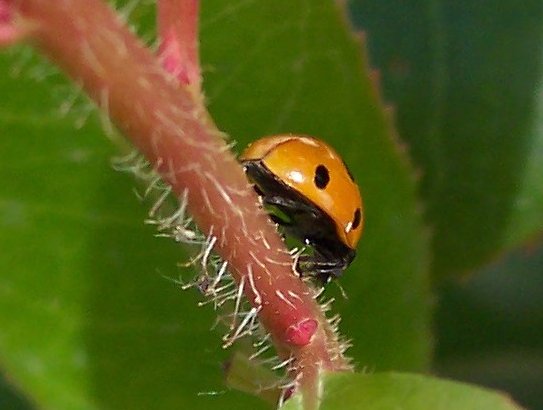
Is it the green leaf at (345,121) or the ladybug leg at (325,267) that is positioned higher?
the green leaf at (345,121)

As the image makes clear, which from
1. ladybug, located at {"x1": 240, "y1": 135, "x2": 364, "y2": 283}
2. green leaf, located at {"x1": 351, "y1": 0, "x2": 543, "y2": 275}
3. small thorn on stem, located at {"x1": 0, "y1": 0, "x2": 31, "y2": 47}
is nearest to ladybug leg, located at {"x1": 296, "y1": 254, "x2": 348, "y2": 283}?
ladybug, located at {"x1": 240, "y1": 135, "x2": 364, "y2": 283}

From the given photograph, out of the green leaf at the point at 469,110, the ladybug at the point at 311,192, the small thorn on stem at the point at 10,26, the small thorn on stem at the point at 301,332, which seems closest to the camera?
the small thorn on stem at the point at 10,26

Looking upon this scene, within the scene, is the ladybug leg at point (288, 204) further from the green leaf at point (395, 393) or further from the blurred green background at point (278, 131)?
the green leaf at point (395, 393)

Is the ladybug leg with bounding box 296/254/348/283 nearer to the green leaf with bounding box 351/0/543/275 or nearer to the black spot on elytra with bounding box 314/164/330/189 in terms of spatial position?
the black spot on elytra with bounding box 314/164/330/189

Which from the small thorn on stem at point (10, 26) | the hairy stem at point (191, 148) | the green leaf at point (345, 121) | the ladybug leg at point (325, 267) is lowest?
the small thorn on stem at point (10, 26)

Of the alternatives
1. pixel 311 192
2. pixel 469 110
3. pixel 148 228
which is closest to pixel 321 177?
pixel 311 192

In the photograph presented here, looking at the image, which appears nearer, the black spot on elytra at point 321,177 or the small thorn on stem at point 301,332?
the small thorn on stem at point 301,332

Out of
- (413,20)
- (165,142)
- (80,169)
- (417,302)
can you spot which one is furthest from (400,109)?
(165,142)

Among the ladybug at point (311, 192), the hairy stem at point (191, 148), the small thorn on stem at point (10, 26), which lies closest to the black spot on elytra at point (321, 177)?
the ladybug at point (311, 192)
